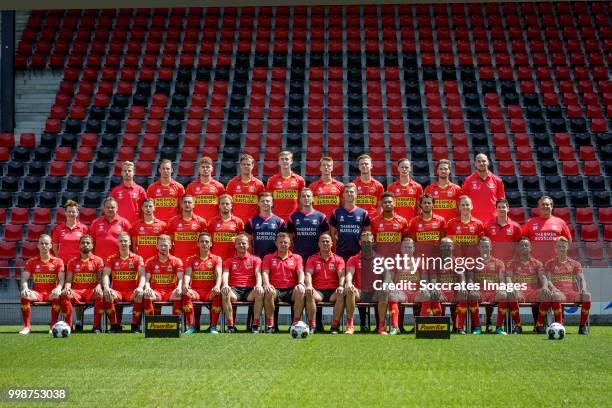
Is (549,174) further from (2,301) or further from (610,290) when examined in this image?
(2,301)

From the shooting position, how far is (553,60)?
874 inches

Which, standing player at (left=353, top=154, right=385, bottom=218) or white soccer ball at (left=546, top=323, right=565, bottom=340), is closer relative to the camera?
white soccer ball at (left=546, top=323, right=565, bottom=340)

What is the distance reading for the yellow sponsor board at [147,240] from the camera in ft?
37.9

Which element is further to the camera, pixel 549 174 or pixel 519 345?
pixel 549 174

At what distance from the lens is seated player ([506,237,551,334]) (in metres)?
10.8

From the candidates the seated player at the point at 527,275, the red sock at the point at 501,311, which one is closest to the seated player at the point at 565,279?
the seated player at the point at 527,275

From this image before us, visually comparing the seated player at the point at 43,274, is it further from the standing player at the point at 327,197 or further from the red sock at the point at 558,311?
the red sock at the point at 558,311

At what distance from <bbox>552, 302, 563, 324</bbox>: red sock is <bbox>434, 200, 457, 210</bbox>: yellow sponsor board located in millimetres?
1728

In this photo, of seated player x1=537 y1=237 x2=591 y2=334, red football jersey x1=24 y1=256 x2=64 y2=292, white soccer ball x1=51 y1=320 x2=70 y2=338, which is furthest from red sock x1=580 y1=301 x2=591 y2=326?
red football jersey x1=24 y1=256 x2=64 y2=292

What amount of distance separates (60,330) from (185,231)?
6.74ft

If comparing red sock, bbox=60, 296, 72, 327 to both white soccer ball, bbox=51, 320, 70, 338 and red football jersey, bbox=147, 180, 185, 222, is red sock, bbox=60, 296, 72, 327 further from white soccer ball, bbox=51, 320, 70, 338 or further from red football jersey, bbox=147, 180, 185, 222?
red football jersey, bbox=147, 180, 185, 222

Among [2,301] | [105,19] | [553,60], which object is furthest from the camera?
[105,19]

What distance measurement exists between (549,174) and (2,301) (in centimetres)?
1071

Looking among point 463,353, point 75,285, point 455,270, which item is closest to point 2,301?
point 75,285
